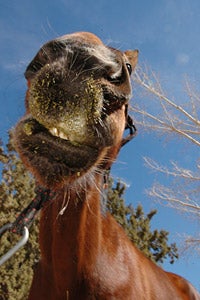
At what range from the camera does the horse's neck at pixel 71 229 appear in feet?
8.25

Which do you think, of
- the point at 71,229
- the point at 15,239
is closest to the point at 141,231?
the point at 15,239

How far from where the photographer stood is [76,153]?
76.7 inches

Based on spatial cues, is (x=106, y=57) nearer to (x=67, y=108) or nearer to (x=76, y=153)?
(x=67, y=108)

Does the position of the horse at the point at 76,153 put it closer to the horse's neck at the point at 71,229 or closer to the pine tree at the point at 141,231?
the horse's neck at the point at 71,229

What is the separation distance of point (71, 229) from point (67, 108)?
1.02m

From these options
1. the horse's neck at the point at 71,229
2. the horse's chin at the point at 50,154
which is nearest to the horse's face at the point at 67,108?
the horse's chin at the point at 50,154

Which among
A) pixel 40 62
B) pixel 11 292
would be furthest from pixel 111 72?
pixel 11 292

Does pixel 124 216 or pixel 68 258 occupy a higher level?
pixel 124 216

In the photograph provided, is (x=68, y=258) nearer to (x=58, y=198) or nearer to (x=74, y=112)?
(x=58, y=198)

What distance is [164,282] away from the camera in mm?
3719

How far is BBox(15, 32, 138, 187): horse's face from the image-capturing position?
1860 mm

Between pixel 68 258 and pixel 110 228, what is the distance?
0.53m

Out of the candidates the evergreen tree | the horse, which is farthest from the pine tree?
the horse

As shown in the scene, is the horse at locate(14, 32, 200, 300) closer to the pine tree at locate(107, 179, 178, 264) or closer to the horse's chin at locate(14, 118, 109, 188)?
the horse's chin at locate(14, 118, 109, 188)
